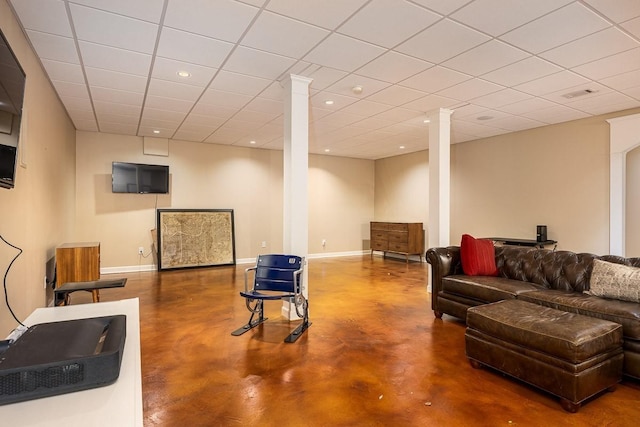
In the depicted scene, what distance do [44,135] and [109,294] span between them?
2.52m

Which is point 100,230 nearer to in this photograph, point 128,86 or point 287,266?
point 128,86

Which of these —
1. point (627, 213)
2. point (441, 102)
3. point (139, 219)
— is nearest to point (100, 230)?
point (139, 219)

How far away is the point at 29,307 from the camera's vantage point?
324 centimetres

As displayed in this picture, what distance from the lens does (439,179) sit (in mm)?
5309

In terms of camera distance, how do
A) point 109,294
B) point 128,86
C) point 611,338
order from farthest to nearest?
point 109,294 < point 128,86 < point 611,338

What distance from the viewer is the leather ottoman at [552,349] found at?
7.47 feet

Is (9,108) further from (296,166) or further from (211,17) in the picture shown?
(296,166)

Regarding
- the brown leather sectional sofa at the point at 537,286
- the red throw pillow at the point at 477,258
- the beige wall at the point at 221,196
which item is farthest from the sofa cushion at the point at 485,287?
the beige wall at the point at 221,196

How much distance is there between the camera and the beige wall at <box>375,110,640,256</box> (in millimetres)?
5535

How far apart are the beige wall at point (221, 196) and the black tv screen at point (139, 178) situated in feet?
0.63

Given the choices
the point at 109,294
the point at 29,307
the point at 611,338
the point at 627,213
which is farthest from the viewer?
the point at 627,213

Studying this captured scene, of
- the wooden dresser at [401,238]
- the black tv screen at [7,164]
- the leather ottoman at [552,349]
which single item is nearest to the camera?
the black tv screen at [7,164]

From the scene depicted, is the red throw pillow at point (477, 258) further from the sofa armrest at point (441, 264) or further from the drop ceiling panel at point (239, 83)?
the drop ceiling panel at point (239, 83)

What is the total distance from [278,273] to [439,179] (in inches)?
115
